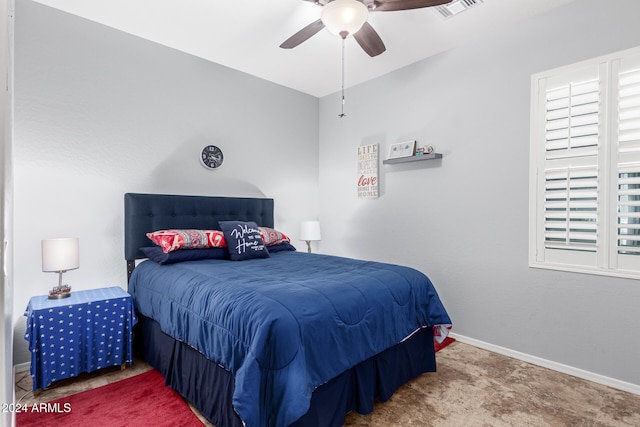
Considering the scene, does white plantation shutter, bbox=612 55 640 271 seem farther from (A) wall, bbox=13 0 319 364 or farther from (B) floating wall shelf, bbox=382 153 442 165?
(A) wall, bbox=13 0 319 364

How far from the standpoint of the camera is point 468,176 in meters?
3.19

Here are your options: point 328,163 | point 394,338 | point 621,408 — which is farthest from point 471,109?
point 621,408

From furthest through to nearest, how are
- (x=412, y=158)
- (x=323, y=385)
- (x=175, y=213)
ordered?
1. (x=412, y=158)
2. (x=175, y=213)
3. (x=323, y=385)

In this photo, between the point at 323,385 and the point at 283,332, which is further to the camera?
the point at 323,385

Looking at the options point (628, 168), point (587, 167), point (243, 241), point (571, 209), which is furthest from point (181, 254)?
point (628, 168)

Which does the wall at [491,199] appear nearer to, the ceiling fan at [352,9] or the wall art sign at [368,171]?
the wall art sign at [368,171]

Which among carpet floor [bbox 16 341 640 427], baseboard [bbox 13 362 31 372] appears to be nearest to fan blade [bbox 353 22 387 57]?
carpet floor [bbox 16 341 640 427]

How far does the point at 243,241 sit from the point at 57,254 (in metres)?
1.34

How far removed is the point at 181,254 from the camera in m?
2.79

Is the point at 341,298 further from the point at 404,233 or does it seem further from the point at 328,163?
the point at 328,163

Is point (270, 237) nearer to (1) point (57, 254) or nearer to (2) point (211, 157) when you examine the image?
(2) point (211, 157)

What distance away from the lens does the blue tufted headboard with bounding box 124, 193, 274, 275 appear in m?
2.99

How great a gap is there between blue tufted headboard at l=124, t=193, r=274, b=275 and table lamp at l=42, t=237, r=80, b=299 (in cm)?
54

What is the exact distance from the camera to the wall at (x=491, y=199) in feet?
8.08
